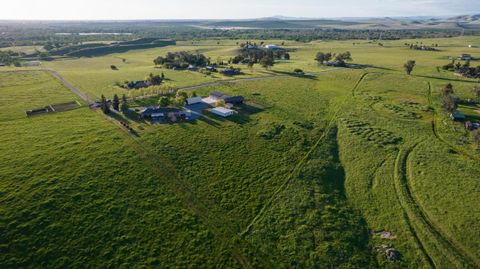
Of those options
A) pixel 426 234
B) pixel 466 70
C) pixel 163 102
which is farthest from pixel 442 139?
pixel 466 70

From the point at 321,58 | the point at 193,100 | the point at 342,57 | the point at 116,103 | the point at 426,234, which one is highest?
the point at 342,57

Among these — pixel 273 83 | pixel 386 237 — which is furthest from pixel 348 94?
pixel 386 237

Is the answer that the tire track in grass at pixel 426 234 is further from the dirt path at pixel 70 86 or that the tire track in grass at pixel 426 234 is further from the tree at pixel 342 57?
the tree at pixel 342 57

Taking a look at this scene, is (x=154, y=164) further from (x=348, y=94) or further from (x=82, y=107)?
(x=348, y=94)

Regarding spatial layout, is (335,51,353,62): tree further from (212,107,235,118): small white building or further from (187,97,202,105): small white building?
(212,107,235,118): small white building

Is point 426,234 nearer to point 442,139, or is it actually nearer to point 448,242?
point 448,242

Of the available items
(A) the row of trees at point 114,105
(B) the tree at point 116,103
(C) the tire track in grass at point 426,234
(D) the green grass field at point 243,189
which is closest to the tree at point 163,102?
(A) the row of trees at point 114,105

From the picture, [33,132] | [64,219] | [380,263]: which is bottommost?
[380,263]
